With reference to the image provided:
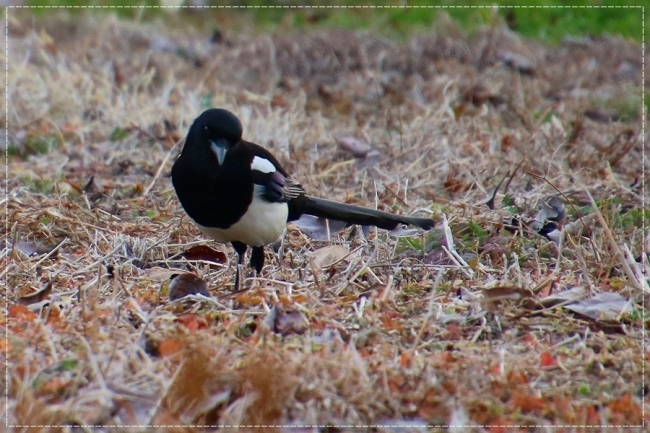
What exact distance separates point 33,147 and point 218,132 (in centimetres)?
249

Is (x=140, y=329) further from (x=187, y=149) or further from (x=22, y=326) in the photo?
(x=187, y=149)

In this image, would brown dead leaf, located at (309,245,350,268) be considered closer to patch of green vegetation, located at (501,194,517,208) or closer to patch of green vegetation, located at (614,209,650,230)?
patch of green vegetation, located at (501,194,517,208)

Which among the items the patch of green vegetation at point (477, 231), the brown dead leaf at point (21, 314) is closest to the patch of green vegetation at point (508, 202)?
the patch of green vegetation at point (477, 231)

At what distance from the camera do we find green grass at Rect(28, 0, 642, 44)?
9.31 meters

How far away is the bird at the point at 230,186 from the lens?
3.76 metres

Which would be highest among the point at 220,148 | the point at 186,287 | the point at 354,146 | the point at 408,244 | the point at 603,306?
the point at 220,148

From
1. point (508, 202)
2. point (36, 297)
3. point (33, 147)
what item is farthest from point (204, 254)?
point (33, 147)

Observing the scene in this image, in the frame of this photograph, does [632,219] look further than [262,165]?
Yes

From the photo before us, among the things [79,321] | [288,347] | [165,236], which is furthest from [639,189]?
[79,321]

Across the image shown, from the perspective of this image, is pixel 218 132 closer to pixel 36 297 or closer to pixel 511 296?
pixel 36 297

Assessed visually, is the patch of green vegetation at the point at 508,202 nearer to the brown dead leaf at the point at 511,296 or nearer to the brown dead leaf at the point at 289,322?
the brown dead leaf at the point at 511,296

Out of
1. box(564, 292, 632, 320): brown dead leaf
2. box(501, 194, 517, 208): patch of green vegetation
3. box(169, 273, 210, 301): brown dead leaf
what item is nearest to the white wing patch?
box(169, 273, 210, 301): brown dead leaf

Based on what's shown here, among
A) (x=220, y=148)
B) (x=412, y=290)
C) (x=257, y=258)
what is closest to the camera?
(x=412, y=290)

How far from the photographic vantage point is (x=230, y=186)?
12.4 feet
